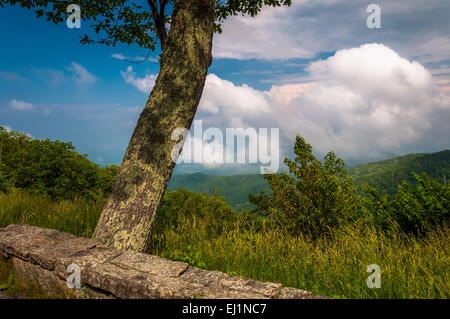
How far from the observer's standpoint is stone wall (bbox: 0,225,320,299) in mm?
2311

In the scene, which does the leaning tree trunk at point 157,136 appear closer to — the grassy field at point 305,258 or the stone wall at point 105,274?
the stone wall at point 105,274

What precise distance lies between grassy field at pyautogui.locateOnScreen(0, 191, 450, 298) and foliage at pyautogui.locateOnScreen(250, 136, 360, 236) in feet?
2.07

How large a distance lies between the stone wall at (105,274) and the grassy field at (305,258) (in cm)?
80

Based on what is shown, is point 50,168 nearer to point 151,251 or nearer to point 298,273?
point 151,251

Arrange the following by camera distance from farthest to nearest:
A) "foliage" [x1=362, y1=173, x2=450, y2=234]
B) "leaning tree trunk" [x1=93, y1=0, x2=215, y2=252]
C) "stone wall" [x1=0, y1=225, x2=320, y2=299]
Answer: "foliage" [x1=362, y1=173, x2=450, y2=234]
"leaning tree trunk" [x1=93, y1=0, x2=215, y2=252]
"stone wall" [x1=0, y1=225, x2=320, y2=299]

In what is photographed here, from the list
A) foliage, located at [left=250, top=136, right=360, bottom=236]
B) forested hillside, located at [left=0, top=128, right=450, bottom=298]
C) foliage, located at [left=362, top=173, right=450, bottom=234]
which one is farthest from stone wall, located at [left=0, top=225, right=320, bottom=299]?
foliage, located at [left=362, top=173, right=450, bottom=234]

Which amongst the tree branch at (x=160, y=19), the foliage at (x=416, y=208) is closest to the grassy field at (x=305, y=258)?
the foliage at (x=416, y=208)

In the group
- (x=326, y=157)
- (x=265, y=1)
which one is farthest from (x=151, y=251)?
(x=265, y=1)

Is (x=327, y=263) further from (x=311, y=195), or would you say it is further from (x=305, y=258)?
(x=311, y=195)

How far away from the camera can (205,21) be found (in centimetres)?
421

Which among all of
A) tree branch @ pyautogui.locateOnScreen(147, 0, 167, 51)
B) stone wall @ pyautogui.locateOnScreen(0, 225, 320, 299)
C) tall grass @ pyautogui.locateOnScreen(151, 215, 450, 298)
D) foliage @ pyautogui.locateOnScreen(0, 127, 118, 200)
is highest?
tree branch @ pyautogui.locateOnScreen(147, 0, 167, 51)

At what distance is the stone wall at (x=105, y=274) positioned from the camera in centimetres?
231

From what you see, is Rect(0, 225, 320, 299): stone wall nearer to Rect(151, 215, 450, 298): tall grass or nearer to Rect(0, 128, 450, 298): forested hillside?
Rect(0, 128, 450, 298): forested hillside
